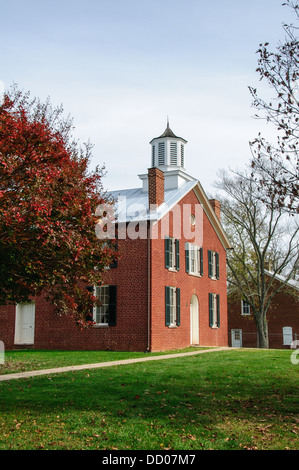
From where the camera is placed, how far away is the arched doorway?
24.8m

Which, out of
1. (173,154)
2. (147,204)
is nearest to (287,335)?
(173,154)

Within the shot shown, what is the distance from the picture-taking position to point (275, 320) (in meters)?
38.5

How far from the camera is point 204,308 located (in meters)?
25.8

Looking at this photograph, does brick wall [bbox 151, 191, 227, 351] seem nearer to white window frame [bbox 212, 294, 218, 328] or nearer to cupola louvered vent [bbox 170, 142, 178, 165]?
white window frame [bbox 212, 294, 218, 328]

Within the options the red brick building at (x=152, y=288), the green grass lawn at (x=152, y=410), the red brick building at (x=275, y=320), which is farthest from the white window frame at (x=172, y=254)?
the red brick building at (x=275, y=320)

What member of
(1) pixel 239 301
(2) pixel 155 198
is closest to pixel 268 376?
(2) pixel 155 198

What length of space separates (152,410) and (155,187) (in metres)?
15.5

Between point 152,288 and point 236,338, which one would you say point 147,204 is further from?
point 236,338

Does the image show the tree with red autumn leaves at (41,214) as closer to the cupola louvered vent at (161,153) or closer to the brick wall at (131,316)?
the brick wall at (131,316)

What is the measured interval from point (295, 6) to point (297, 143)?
7.00 ft

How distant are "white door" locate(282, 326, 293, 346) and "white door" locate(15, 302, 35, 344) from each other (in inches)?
844
